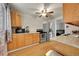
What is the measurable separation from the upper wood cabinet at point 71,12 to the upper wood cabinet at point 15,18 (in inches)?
29.6

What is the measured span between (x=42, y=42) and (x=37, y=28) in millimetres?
253

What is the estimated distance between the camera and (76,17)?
1.74 metres

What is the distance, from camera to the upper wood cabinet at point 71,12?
1735 millimetres

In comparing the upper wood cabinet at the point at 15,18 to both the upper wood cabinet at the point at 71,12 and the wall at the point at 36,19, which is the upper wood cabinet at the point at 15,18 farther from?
the upper wood cabinet at the point at 71,12

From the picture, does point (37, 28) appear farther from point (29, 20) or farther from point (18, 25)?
point (18, 25)

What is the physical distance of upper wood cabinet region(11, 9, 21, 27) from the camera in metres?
1.69

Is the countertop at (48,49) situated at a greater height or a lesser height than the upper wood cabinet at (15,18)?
lesser

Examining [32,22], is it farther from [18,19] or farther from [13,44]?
[13,44]

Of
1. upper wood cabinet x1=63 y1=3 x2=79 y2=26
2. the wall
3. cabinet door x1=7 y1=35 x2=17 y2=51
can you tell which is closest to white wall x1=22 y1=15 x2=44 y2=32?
the wall

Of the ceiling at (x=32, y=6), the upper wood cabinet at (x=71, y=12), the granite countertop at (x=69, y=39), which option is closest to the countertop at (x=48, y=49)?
the granite countertop at (x=69, y=39)

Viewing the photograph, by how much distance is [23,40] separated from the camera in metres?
1.77

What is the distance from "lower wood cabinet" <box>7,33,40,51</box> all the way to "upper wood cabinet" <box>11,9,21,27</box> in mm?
181

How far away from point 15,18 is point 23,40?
38 centimetres

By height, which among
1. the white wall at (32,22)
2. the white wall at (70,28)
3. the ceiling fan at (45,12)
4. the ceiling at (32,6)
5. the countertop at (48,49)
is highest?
the ceiling at (32,6)
